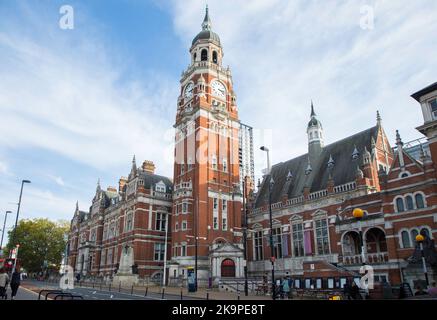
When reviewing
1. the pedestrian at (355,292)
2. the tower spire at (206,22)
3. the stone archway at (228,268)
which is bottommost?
the pedestrian at (355,292)

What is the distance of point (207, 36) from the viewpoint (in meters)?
63.7

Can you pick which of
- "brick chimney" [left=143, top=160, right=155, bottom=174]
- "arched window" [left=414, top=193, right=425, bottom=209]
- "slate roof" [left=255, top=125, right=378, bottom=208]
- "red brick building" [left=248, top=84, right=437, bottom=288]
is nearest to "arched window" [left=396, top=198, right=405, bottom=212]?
"red brick building" [left=248, top=84, right=437, bottom=288]

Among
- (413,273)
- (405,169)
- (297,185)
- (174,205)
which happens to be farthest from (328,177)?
(174,205)

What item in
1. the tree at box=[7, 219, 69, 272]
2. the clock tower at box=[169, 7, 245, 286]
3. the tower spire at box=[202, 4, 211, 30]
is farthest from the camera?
the tree at box=[7, 219, 69, 272]

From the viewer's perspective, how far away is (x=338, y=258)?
38.0m

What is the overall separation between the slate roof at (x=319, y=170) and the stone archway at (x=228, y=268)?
10811 mm

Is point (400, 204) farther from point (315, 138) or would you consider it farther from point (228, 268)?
point (228, 268)

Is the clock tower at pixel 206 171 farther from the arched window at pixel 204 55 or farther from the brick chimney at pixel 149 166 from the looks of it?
the brick chimney at pixel 149 166

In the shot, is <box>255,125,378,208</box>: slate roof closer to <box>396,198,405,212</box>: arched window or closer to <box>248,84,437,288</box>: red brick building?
<box>248,84,437,288</box>: red brick building

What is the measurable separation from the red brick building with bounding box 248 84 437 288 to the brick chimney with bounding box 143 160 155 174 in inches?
1006

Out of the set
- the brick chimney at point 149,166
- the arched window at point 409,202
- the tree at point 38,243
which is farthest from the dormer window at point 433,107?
the tree at point 38,243

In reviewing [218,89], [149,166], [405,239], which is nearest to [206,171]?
[218,89]

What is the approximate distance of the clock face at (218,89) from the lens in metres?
61.0

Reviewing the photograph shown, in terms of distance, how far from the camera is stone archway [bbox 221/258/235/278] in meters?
47.8
